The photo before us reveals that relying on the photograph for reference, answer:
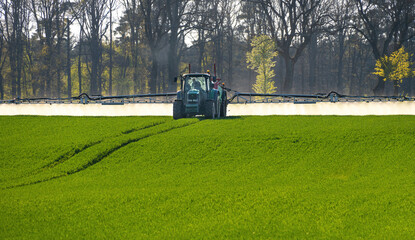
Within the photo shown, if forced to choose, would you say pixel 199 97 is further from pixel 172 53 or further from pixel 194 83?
pixel 172 53

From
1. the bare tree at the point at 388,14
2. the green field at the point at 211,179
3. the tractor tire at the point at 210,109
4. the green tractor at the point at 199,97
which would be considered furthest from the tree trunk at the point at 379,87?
the tractor tire at the point at 210,109

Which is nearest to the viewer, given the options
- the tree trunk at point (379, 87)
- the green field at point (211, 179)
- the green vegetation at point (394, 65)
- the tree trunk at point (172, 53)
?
the green field at point (211, 179)

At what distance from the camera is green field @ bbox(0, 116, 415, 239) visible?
6938 millimetres

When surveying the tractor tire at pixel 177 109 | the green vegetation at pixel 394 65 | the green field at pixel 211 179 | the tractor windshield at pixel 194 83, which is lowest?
the green field at pixel 211 179

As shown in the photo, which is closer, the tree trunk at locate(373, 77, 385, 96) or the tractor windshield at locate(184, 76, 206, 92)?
the tractor windshield at locate(184, 76, 206, 92)

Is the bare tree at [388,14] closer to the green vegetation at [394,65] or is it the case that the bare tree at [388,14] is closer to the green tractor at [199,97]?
the green vegetation at [394,65]

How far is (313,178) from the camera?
32.8 ft

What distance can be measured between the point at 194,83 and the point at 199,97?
2.69 feet

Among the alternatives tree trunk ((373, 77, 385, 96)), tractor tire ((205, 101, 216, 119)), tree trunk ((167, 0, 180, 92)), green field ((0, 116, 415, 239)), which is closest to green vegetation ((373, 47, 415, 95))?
tree trunk ((373, 77, 385, 96))

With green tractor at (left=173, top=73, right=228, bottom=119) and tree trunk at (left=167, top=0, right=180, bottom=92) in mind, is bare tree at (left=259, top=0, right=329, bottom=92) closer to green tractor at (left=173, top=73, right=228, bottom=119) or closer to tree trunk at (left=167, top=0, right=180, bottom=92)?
tree trunk at (left=167, top=0, right=180, bottom=92)

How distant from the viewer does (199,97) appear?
20.6 meters

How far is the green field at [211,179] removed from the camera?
22.8 feet

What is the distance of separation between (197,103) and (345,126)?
725 cm

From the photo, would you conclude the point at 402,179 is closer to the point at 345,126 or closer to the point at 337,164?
the point at 337,164
